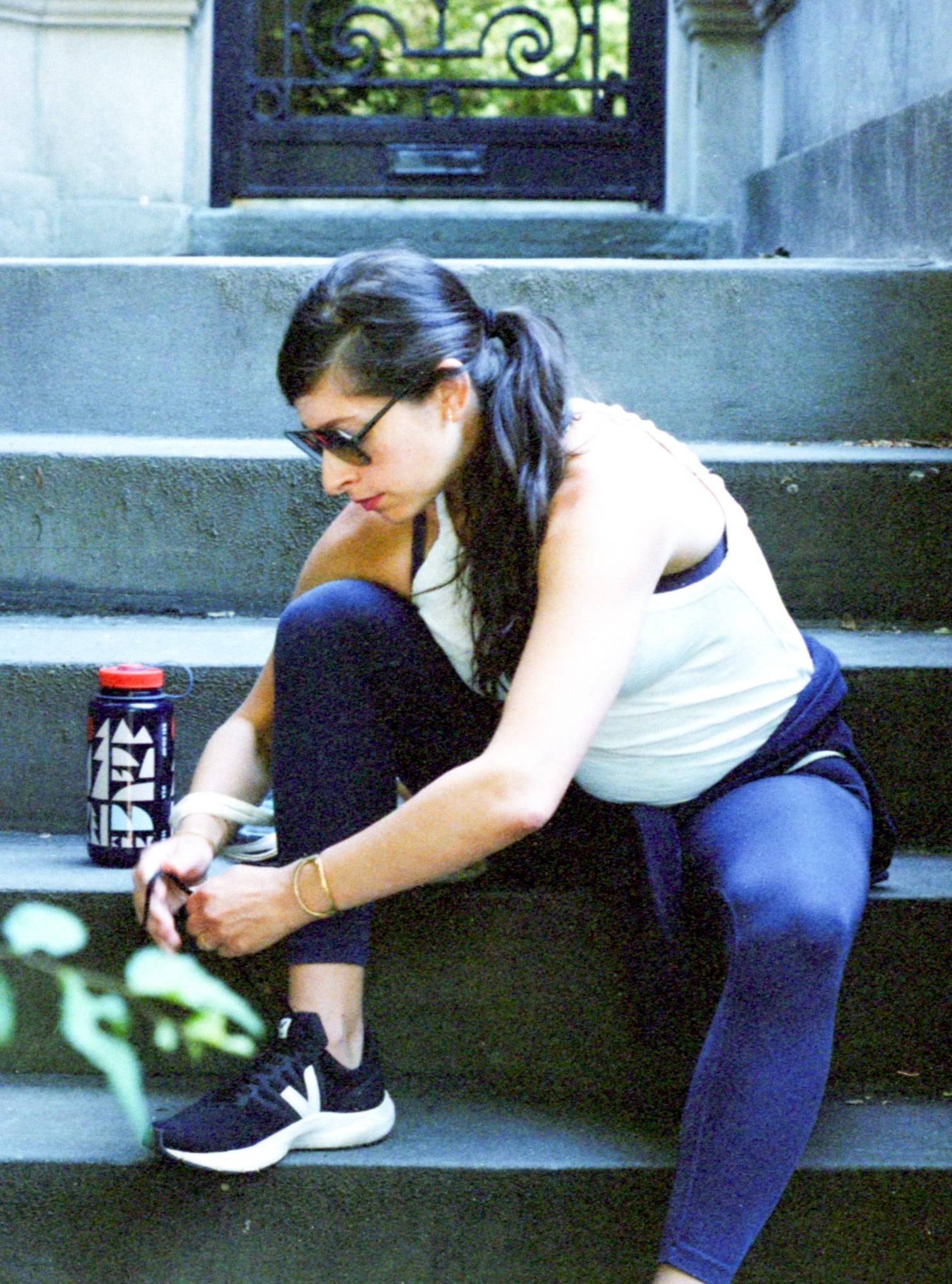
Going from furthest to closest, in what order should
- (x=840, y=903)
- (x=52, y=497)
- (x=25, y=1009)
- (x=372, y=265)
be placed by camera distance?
(x=52, y=497)
(x=25, y=1009)
(x=372, y=265)
(x=840, y=903)

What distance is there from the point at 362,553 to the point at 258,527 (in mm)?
690

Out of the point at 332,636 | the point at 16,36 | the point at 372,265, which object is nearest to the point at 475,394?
the point at 372,265

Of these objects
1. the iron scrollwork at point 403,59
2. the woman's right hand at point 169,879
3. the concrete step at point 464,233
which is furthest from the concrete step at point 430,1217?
the iron scrollwork at point 403,59

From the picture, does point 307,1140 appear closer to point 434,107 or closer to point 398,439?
point 398,439

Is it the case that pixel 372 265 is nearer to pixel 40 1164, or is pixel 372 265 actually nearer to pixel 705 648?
pixel 705 648

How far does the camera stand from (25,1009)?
2.04 m

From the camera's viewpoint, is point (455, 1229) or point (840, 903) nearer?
point (840, 903)

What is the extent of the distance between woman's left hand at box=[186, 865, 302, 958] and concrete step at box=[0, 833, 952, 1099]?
21 cm

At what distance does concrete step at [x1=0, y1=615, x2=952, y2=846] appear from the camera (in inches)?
90.7

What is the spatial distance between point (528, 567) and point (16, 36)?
3.26 m

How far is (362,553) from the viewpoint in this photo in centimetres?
205

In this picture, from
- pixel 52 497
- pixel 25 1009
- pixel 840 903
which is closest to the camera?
pixel 840 903

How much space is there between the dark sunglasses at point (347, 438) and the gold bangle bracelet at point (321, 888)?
17.8 inches

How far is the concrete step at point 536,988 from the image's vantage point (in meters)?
2.00
